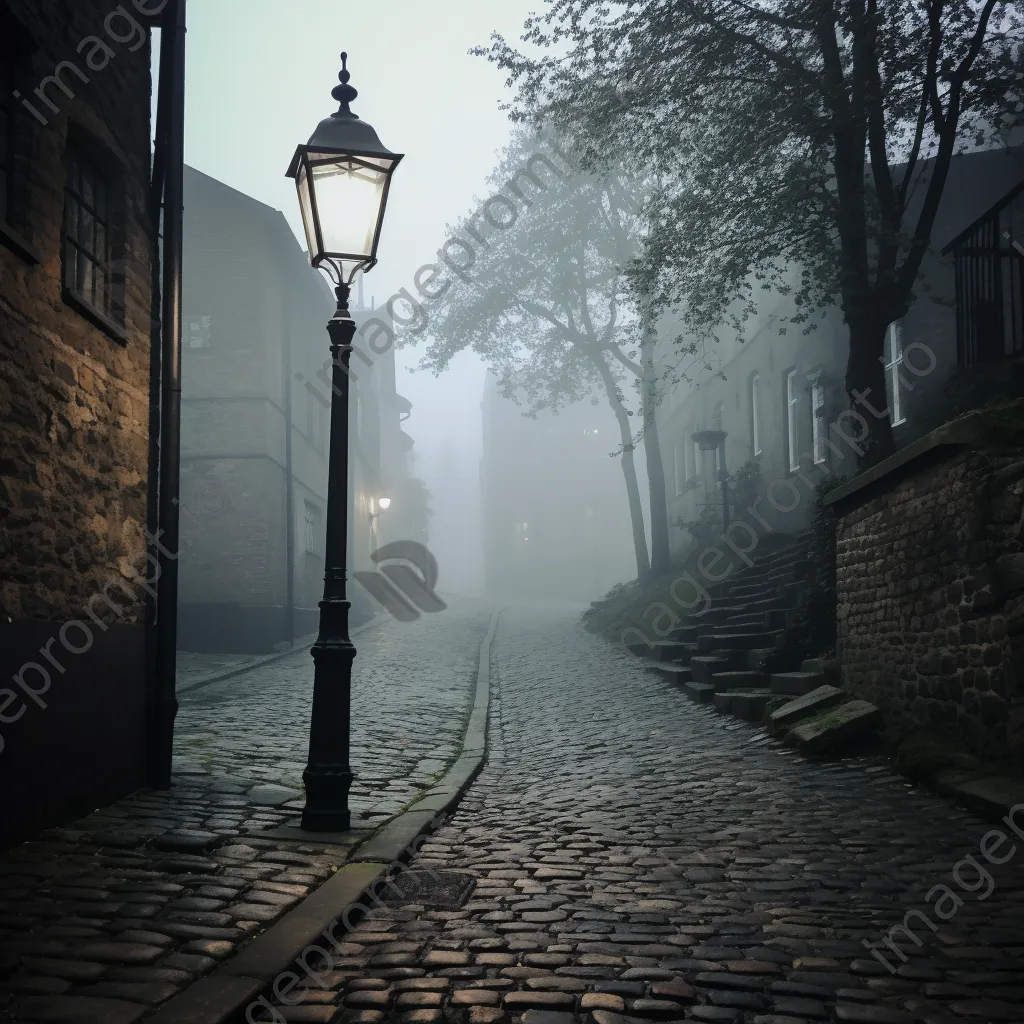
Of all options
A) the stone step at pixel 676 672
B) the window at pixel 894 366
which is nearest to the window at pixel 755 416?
the window at pixel 894 366

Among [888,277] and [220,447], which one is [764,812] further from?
[220,447]

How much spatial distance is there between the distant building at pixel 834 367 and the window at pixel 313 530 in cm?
925

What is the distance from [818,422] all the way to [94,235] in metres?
13.5

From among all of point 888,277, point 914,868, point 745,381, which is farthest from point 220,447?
point 914,868

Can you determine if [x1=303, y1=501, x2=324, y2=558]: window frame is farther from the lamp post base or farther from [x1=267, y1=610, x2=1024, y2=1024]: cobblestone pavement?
the lamp post base

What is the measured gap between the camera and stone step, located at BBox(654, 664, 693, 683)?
13.6 metres

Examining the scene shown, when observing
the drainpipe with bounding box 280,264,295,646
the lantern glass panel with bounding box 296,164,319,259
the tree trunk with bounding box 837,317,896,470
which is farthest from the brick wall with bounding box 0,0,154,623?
the drainpipe with bounding box 280,264,295,646

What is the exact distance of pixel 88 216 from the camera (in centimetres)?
686

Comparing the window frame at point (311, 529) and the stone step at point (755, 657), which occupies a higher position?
the window frame at point (311, 529)

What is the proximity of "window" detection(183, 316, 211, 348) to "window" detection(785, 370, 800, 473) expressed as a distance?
1174 cm

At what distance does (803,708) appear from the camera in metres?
9.41

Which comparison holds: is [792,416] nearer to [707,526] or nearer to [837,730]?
[707,526]

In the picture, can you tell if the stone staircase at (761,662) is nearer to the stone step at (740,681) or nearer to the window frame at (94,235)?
the stone step at (740,681)

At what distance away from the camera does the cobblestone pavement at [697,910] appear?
140 inches
